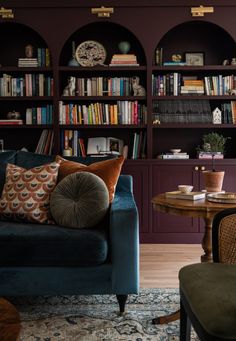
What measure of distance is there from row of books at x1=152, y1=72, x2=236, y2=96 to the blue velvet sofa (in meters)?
2.14

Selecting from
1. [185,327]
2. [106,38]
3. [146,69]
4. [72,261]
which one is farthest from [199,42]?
[185,327]

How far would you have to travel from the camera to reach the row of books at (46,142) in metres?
4.24

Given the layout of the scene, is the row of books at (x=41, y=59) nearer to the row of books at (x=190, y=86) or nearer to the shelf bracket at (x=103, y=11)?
the shelf bracket at (x=103, y=11)

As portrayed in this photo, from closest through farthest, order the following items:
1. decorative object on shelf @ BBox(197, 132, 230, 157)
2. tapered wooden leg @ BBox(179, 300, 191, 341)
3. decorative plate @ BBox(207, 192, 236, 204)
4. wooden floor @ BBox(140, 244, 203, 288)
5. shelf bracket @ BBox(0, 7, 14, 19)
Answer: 1. tapered wooden leg @ BBox(179, 300, 191, 341)
2. decorative plate @ BBox(207, 192, 236, 204)
3. wooden floor @ BBox(140, 244, 203, 288)
4. decorative object on shelf @ BBox(197, 132, 230, 157)
5. shelf bracket @ BBox(0, 7, 14, 19)

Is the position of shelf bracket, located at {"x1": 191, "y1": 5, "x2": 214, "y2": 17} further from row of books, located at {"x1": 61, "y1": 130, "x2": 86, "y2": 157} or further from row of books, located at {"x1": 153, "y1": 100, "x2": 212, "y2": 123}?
row of books, located at {"x1": 61, "y1": 130, "x2": 86, "y2": 157}

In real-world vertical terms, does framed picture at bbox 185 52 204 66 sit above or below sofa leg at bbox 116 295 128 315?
above

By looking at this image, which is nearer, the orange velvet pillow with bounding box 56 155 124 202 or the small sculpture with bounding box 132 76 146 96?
the orange velvet pillow with bounding box 56 155 124 202

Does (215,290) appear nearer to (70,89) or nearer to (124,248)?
(124,248)

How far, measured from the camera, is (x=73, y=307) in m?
2.50

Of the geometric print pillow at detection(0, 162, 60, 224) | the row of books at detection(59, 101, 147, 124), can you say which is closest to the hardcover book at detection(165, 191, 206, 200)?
the geometric print pillow at detection(0, 162, 60, 224)

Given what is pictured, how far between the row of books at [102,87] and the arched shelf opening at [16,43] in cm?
68

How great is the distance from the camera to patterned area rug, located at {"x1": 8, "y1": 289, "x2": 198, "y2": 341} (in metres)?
2.12

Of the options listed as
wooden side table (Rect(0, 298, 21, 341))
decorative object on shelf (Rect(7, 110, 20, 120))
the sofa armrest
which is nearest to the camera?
wooden side table (Rect(0, 298, 21, 341))

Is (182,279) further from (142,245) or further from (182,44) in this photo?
(182,44)
